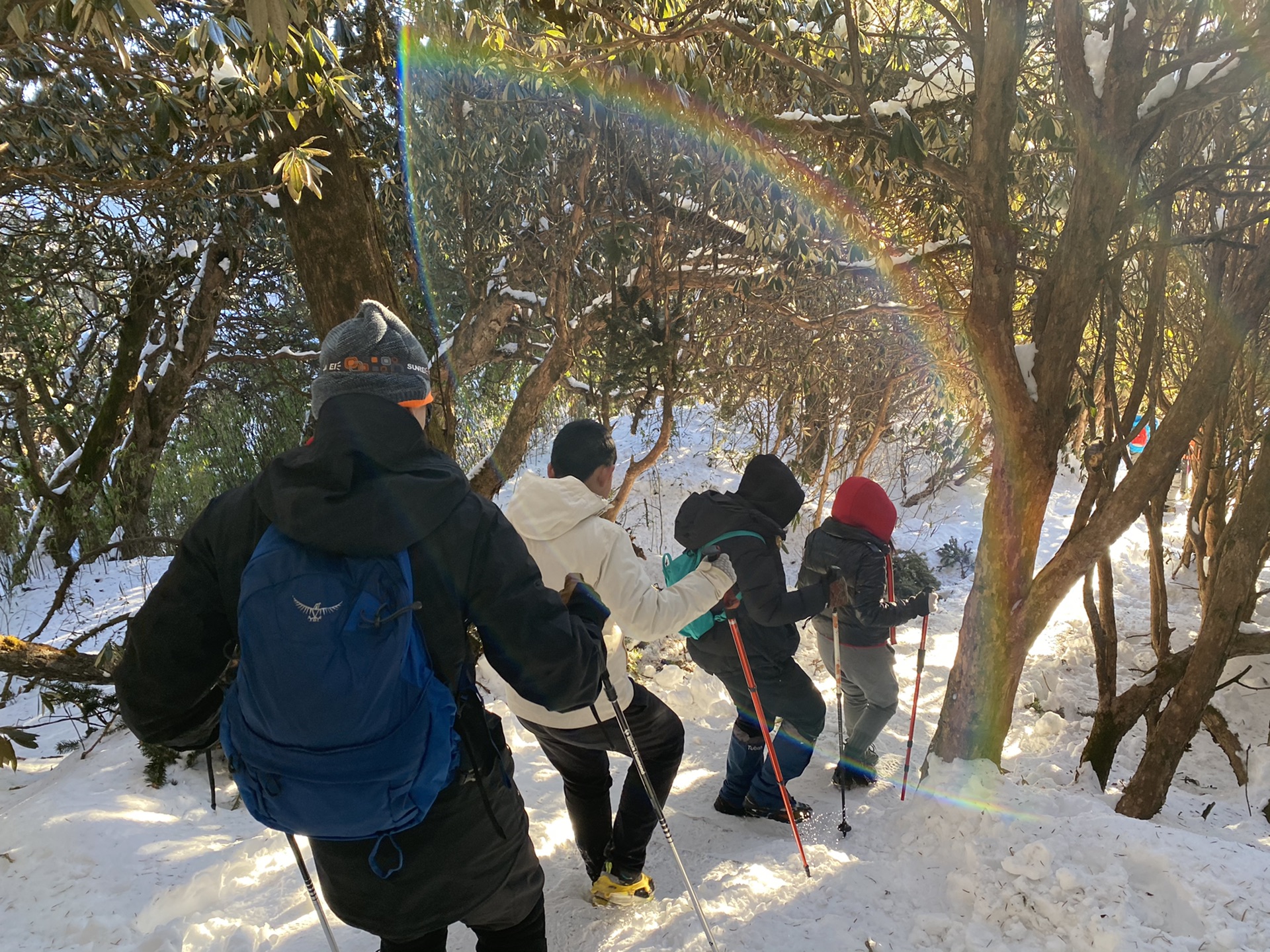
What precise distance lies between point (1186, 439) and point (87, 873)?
511 centimetres

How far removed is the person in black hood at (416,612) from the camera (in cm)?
157

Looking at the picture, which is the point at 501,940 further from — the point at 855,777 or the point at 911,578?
the point at 911,578

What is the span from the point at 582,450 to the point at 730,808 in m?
2.25

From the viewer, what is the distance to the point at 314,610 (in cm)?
146

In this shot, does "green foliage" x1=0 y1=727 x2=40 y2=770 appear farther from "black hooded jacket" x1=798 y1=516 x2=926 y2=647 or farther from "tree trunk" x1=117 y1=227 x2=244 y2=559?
"tree trunk" x1=117 y1=227 x2=244 y2=559

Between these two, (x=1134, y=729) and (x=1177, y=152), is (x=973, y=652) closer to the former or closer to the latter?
(x=1177, y=152)

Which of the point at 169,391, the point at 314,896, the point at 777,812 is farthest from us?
the point at 169,391

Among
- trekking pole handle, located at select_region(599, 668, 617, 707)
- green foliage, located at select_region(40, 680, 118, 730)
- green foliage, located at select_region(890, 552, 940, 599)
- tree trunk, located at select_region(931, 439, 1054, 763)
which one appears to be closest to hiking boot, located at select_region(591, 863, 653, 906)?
trekking pole handle, located at select_region(599, 668, 617, 707)

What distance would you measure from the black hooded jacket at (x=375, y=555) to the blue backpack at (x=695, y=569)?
1.28m

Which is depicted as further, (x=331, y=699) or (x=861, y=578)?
(x=861, y=578)

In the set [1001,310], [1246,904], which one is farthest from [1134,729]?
[1001,310]

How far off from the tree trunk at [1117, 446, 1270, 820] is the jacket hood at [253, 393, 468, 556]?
4.52m

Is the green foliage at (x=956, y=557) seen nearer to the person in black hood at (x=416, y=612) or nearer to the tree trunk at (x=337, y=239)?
the tree trunk at (x=337, y=239)

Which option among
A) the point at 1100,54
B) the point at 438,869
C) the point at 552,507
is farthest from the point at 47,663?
the point at 1100,54
